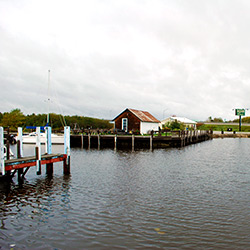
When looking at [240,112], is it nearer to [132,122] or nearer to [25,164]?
[132,122]

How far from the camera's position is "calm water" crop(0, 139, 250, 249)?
28.5 feet

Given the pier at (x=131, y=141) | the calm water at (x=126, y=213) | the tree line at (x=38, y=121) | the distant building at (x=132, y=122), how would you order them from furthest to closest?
the tree line at (x=38, y=121)
the distant building at (x=132, y=122)
the pier at (x=131, y=141)
the calm water at (x=126, y=213)

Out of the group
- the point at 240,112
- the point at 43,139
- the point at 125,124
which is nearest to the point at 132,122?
the point at 125,124

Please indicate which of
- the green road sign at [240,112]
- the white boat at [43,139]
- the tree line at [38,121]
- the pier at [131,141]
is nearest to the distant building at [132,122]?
the pier at [131,141]

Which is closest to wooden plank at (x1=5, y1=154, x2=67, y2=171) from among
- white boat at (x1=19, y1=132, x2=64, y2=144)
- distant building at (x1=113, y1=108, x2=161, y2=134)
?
white boat at (x1=19, y1=132, x2=64, y2=144)

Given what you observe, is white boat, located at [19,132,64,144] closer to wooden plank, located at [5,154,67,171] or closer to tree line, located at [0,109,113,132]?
tree line, located at [0,109,113,132]

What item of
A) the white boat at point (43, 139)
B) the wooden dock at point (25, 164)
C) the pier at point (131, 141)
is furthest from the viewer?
the white boat at point (43, 139)

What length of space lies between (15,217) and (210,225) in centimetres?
780

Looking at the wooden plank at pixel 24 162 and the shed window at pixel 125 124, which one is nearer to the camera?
the wooden plank at pixel 24 162

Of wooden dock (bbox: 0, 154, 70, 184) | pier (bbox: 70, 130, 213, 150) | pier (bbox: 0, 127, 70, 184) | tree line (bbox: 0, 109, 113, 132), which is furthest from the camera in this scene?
tree line (bbox: 0, 109, 113, 132)

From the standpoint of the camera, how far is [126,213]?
11266 millimetres

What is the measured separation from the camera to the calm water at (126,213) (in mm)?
8693

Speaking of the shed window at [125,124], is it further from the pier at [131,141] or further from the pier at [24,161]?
the pier at [24,161]

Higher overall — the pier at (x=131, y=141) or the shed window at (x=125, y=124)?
the shed window at (x=125, y=124)
